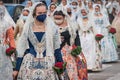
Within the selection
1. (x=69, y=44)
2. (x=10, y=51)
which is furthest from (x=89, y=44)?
(x=10, y=51)

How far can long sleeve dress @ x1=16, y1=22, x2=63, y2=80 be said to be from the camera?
6.10m

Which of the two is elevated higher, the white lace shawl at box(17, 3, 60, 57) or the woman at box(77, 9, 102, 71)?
the white lace shawl at box(17, 3, 60, 57)

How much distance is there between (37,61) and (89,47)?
24.4 ft

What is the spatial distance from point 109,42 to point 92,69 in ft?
8.73

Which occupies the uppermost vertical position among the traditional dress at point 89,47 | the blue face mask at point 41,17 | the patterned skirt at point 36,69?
the blue face mask at point 41,17

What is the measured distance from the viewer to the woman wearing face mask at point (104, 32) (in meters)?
15.4

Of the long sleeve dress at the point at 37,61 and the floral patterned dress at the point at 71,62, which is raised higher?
the long sleeve dress at the point at 37,61

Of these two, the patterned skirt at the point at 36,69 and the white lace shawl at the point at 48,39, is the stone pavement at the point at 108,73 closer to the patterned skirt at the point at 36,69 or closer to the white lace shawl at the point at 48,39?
the white lace shawl at the point at 48,39

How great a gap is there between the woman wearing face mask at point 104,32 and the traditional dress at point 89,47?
6.02 ft

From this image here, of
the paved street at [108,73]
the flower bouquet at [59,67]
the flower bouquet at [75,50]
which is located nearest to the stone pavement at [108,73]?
the paved street at [108,73]

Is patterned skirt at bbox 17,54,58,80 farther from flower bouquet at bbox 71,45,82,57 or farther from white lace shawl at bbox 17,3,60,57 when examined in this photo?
flower bouquet at bbox 71,45,82,57

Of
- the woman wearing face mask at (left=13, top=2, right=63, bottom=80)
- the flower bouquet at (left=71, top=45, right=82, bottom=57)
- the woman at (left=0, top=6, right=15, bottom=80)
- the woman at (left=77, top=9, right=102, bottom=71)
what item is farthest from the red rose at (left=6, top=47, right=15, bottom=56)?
the woman at (left=77, top=9, right=102, bottom=71)

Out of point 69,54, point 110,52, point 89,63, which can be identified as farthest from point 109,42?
point 69,54

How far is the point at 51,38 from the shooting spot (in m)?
6.20
